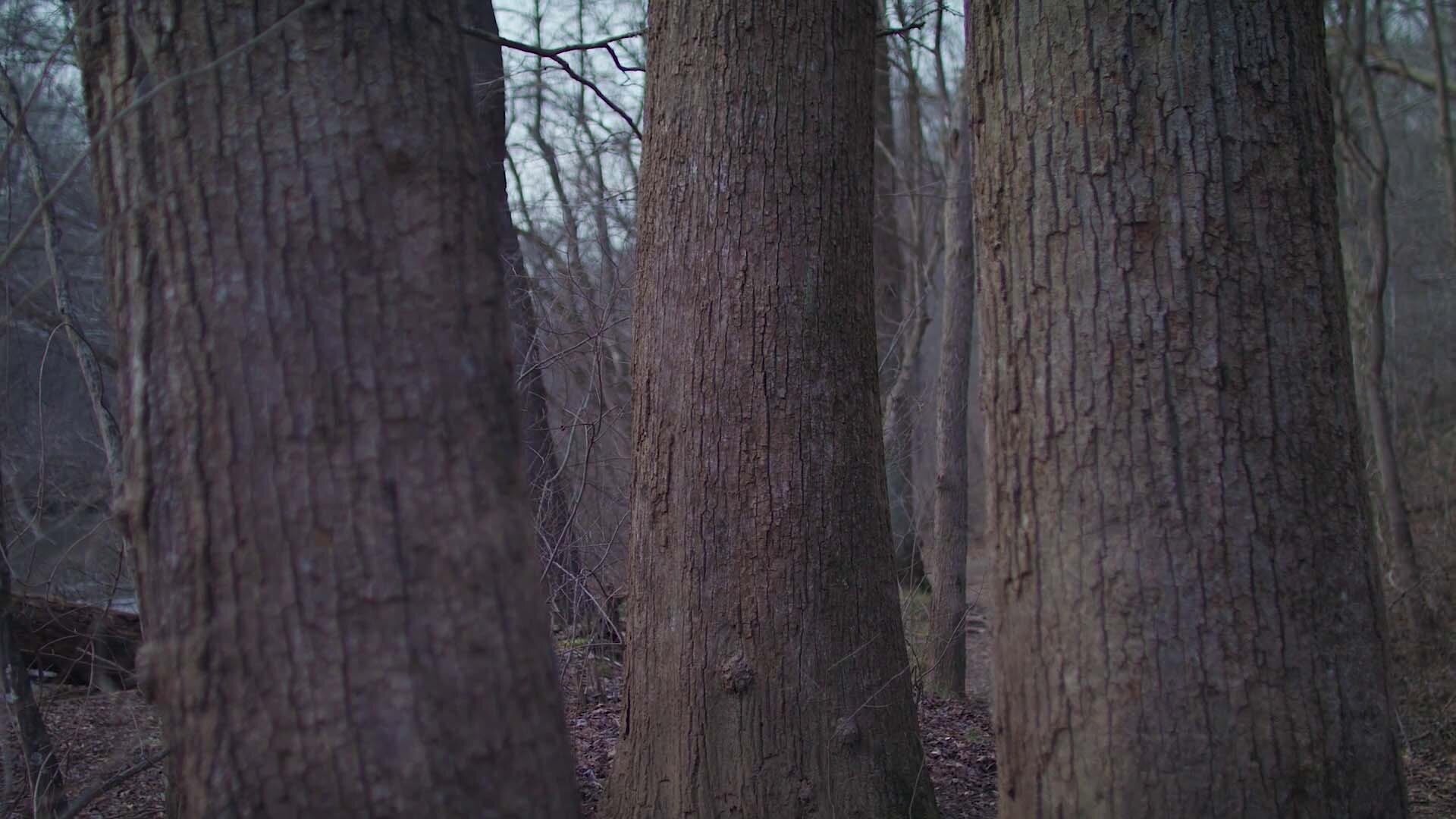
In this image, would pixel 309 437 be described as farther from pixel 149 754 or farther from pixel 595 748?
pixel 595 748

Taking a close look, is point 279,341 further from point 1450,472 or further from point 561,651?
point 1450,472

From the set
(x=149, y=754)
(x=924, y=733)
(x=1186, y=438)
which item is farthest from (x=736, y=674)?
(x=149, y=754)

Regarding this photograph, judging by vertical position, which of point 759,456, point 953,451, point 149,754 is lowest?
point 149,754

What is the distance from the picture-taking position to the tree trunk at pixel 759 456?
12.2 feet

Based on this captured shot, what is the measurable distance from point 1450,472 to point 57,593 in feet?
45.6

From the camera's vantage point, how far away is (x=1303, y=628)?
7.44 feet

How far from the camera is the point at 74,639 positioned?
633 cm

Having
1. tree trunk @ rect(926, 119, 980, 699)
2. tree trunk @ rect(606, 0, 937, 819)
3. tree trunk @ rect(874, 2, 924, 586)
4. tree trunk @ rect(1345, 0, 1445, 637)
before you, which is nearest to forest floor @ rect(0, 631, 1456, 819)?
tree trunk @ rect(926, 119, 980, 699)

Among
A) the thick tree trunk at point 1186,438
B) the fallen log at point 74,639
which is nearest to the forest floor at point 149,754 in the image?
the fallen log at point 74,639

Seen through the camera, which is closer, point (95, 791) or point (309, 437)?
point (309, 437)

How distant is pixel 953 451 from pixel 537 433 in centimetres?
313

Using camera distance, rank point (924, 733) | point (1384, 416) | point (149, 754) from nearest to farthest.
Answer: point (149, 754) < point (924, 733) < point (1384, 416)

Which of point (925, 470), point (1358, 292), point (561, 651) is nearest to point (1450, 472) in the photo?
point (1358, 292)

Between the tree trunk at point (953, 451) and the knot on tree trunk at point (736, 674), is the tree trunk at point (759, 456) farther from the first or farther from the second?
the tree trunk at point (953, 451)
